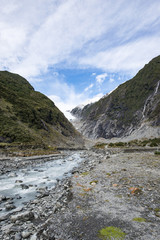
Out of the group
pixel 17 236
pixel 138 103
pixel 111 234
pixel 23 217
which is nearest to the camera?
pixel 111 234

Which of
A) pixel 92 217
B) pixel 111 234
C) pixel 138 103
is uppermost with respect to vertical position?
pixel 138 103

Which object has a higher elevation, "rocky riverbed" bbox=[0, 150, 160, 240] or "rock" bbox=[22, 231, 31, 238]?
"rock" bbox=[22, 231, 31, 238]

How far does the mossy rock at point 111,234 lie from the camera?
6383mm

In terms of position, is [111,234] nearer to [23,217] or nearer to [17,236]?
[17,236]

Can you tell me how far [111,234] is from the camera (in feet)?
21.6

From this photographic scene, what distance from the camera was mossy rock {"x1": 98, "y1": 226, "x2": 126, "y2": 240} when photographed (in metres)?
6.38

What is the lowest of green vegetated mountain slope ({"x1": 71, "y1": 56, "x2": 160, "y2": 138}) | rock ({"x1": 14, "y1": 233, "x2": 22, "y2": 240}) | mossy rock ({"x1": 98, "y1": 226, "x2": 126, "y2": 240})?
mossy rock ({"x1": 98, "y1": 226, "x2": 126, "y2": 240})

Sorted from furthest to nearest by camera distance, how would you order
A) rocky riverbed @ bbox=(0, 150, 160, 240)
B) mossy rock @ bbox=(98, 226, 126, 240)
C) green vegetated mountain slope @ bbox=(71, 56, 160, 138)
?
green vegetated mountain slope @ bbox=(71, 56, 160, 138) → rocky riverbed @ bbox=(0, 150, 160, 240) → mossy rock @ bbox=(98, 226, 126, 240)

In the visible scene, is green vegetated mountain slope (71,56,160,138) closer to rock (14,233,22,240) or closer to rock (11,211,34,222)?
rock (11,211,34,222)

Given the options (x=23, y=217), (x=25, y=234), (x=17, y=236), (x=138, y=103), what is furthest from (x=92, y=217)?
(x=138, y=103)

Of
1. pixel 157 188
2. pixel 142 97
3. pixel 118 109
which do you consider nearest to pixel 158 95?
pixel 142 97

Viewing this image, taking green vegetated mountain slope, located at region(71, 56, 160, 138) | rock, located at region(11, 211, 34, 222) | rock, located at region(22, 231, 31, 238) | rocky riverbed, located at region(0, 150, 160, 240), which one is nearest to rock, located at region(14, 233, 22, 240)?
rocky riverbed, located at region(0, 150, 160, 240)

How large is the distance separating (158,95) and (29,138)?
130m

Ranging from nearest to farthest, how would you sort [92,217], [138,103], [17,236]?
1. [17,236]
2. [92,217]
3. [138,103]
